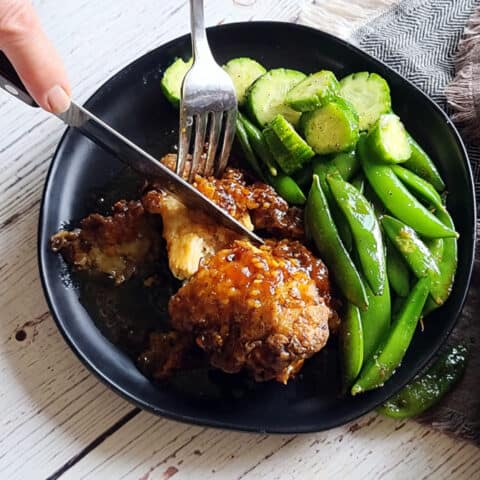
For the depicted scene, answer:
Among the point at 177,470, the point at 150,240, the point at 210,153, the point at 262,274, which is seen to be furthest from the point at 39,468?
the point at 210,153

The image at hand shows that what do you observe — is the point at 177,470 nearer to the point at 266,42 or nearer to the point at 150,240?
the point at 150,240

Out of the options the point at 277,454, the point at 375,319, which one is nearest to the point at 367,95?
the point at 375,319

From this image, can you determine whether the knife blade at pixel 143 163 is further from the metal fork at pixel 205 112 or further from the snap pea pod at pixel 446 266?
the snap pea pod at pixel 446 266

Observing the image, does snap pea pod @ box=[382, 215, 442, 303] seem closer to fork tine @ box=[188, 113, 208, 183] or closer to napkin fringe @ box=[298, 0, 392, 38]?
fork tine @ box=[188, 113, 208, 183]

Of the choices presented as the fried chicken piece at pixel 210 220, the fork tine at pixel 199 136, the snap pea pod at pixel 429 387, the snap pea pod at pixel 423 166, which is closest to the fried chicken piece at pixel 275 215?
the fried chicken piece at pixel 210 220

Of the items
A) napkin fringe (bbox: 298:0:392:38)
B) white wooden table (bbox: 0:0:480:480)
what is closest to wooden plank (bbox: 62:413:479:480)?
white wooden table (bbox: 0:0:480:480)
